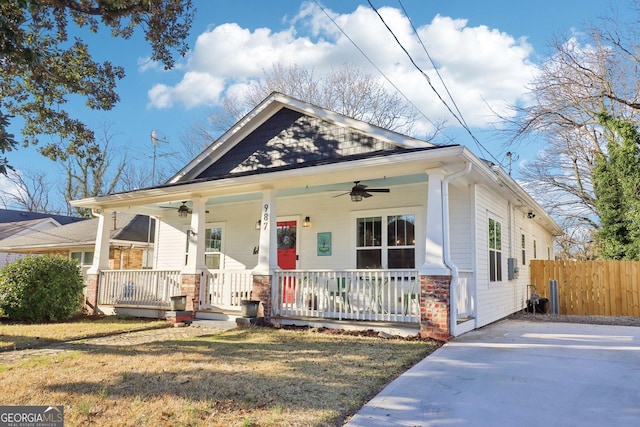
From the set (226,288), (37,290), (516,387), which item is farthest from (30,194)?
(516,387)

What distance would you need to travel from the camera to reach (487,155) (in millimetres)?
17781

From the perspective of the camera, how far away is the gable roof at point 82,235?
17.5m

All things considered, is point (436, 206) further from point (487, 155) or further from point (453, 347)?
point (487, 155)

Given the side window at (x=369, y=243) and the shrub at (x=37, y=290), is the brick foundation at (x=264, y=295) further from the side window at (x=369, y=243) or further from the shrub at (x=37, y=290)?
the shrub at (x=37, y=290)

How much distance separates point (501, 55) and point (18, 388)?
1247 centimetres

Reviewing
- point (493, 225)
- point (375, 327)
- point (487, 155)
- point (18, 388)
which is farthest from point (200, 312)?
point (487, 155)

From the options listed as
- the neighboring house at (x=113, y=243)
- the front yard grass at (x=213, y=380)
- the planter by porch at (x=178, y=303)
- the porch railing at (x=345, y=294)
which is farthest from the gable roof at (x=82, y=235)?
the front yard grass at (x=213, y=380)

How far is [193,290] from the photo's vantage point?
9930mm

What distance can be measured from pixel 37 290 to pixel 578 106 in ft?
69.5

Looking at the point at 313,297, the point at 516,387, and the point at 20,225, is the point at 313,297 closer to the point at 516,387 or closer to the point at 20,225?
the point at 516,387

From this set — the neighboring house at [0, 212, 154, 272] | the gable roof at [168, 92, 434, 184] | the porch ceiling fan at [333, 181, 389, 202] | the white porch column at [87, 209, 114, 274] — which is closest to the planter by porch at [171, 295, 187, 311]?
the gable roof at [168, 92, 434, 184]

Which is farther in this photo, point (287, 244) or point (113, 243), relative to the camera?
point (113, 243)

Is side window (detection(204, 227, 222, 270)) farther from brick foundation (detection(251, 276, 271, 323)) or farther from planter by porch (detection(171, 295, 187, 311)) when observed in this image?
brick foundation (detection(251, 276, 271, 323))

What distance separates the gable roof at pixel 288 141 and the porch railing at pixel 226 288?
228 cm
